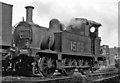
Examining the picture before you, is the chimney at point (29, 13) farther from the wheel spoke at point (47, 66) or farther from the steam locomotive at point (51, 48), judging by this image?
the wheel spoke at point (47, 66)

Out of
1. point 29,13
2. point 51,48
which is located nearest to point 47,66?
point 51,48

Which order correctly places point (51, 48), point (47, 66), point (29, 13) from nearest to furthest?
point (47, 66)
point (29, 13)
point (51, 48)

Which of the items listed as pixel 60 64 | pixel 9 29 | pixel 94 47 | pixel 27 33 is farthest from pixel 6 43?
pixel 94 47

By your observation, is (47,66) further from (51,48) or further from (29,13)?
(29,13)

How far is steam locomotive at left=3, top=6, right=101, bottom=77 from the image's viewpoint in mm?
11891

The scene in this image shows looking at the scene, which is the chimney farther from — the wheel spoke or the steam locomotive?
the wheel spoke

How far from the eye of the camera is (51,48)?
543 inches

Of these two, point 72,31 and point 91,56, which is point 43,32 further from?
point 91,56

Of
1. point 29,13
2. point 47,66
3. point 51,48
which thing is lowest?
point 47,66

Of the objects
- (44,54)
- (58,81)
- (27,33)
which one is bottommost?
(58,81)

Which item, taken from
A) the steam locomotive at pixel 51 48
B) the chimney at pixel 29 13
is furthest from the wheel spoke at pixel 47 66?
the chimney at pixel 29 13

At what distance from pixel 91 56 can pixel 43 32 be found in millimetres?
4775

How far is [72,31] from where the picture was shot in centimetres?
1563

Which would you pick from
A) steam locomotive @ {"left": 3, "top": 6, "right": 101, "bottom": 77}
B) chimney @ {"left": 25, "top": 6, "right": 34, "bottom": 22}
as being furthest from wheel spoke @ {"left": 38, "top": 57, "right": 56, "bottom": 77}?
chimney @ {"left": 25, "top": 6, "right": 34, "bottom": 22}
